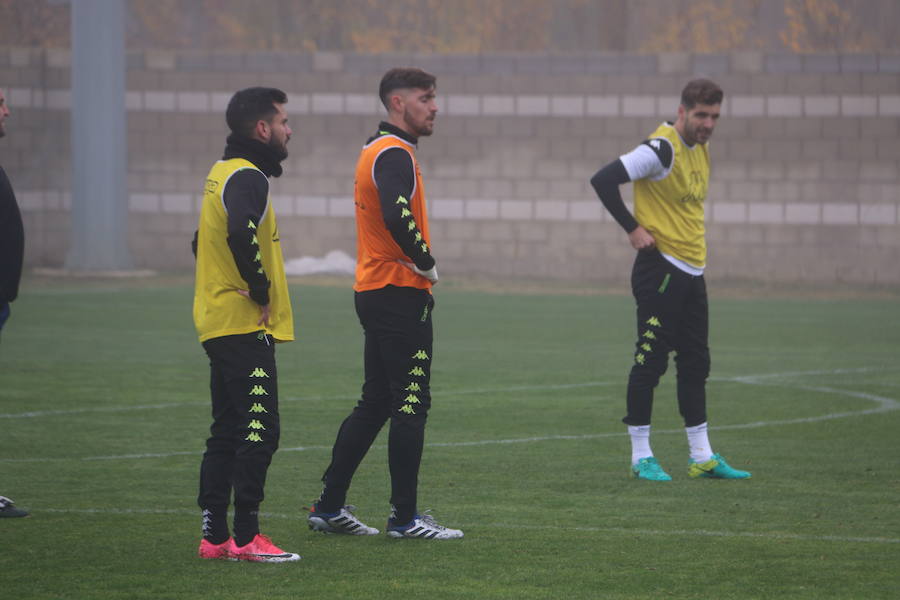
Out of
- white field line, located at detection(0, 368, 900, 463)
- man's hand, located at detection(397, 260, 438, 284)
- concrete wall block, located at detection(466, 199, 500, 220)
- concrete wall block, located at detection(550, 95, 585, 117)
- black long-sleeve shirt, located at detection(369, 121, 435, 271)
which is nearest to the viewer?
black long-sleeve shirt, located at detection(369, 121, 435, 271)

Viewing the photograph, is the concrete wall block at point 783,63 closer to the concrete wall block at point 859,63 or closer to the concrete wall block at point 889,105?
the concrete wall block at point 859,63

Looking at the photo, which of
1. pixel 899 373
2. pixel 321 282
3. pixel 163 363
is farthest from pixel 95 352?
pixel 321 282

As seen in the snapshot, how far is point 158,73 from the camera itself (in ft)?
93.1

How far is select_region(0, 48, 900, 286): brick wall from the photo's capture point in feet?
85.3

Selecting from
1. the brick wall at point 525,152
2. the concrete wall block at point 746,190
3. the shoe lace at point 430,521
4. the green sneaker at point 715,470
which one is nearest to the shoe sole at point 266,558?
the shoe lace at point 430,521

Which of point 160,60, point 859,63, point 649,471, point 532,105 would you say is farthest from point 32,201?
point 649,471

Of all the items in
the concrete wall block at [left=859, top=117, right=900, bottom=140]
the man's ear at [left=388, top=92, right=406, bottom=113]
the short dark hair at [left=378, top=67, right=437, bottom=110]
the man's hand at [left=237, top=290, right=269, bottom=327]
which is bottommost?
Result: the man's hand at [left=237, top=290, right=269, bottom=327]

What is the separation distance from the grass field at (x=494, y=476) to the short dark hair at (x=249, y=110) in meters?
1.84

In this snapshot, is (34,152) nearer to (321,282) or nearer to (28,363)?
(321,282)

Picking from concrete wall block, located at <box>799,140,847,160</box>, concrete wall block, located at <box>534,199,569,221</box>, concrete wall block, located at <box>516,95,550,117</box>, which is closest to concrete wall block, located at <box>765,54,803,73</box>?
concrete wall block, located at <box>799,140,847,160</box>

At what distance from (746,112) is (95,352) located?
14.8 metres

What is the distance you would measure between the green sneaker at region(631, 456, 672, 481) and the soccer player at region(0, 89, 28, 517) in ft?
11.1

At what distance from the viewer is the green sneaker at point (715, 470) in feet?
27.8

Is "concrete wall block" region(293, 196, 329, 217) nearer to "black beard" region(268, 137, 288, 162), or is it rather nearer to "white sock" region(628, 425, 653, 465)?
"white sock" region(628, 425, 653, 465)
